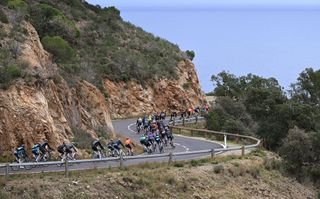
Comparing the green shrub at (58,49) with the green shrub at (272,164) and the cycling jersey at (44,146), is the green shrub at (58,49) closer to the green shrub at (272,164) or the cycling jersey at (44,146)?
the green shrub at (272,164)

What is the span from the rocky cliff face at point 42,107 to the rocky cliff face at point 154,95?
16.6m

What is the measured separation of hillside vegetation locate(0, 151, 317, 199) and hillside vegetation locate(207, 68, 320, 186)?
1.17 meters

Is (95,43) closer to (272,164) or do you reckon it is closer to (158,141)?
(158,141)

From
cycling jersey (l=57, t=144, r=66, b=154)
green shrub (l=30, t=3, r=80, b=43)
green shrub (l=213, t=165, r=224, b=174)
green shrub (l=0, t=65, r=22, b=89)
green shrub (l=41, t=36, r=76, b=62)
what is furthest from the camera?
green shrub (l=30, t=3, r=80, b=43)

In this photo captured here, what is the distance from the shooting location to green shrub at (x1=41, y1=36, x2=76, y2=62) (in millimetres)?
44013

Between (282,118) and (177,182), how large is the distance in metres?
16.3

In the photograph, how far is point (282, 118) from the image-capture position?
1554 inches

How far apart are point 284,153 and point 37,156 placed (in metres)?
13.7

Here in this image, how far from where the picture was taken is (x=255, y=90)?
4478 centimetres

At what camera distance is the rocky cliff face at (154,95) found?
2222 inches

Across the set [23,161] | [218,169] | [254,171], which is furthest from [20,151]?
[254,171]

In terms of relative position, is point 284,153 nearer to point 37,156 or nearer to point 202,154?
point 202,154

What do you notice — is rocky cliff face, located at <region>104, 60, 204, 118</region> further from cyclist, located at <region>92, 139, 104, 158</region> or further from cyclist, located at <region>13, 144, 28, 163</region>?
cyclist, located at <region>13, 144, 28, 163</region>

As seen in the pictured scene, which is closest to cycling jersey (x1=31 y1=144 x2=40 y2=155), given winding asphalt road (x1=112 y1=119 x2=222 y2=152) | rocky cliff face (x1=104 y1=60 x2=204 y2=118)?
winding asphalt road (x1=112 y1=119 x2=222 y2=152)
